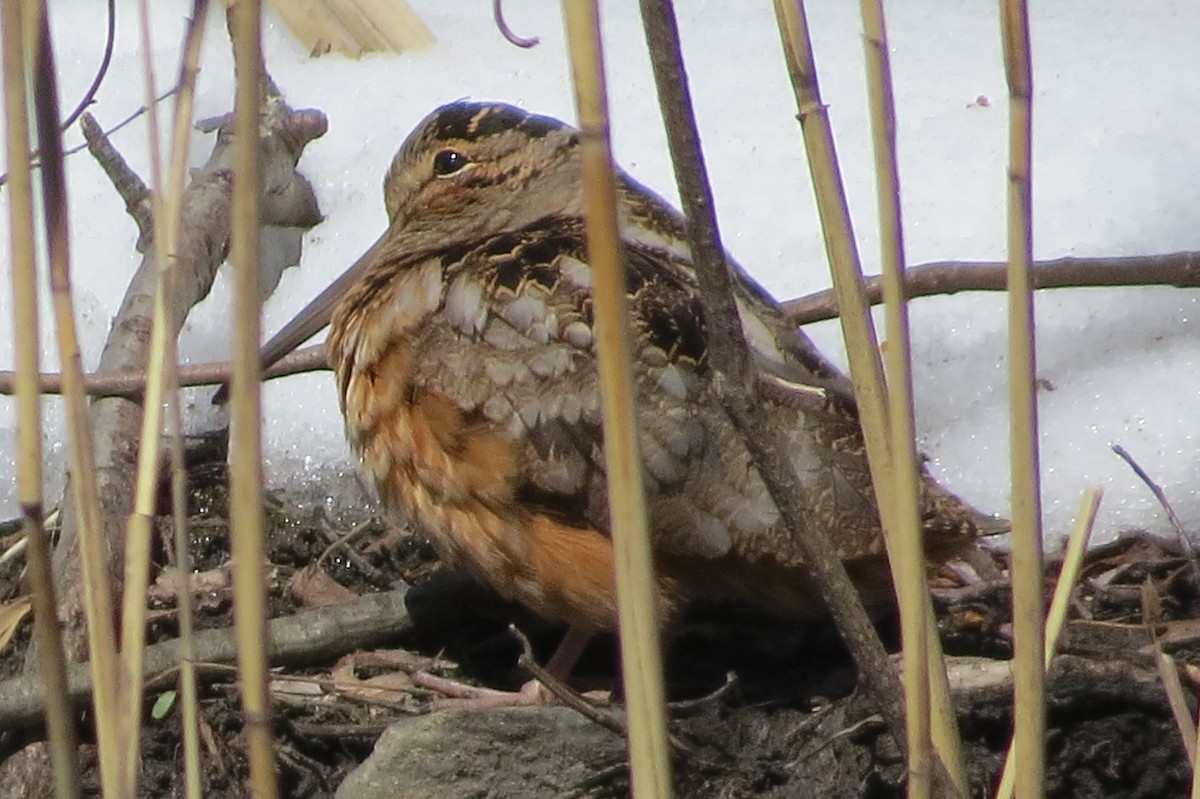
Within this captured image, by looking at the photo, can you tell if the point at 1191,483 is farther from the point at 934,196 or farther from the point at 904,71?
the point at 904,71

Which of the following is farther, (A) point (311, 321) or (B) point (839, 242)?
(A) point (311, 321)

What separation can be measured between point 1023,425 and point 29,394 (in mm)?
787

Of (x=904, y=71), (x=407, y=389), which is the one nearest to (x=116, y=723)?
(x=407, y=389)

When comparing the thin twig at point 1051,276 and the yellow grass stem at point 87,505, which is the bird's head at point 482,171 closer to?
the thin twig at point 1051,276

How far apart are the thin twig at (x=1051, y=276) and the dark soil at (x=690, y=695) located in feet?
1.58

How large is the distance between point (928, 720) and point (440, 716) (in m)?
1.18

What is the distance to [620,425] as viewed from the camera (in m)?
1.24

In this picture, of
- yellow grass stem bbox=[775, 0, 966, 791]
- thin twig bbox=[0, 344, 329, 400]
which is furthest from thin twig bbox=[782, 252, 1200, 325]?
yellow grass stem bbox=[775, 0, 966, 791]

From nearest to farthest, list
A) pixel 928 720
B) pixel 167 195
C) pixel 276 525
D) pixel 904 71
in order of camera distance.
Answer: pixel 928 720
pixel 167 195
pixel 276 525
pixel 904 71

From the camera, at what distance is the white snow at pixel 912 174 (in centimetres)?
320

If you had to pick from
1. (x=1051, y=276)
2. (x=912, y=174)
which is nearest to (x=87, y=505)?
(x=1051, y=276)

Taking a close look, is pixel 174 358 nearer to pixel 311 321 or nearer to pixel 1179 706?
pixel 1179 706

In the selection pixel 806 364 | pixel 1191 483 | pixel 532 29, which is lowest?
pixel 1191 483

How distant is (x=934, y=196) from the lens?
142 inches
